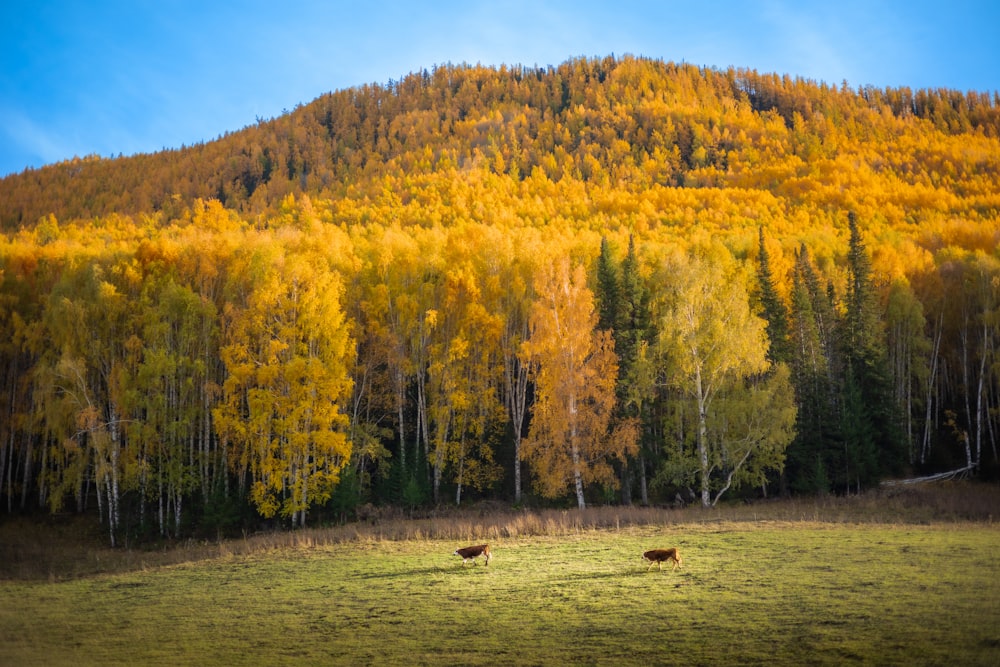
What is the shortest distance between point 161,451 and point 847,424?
115 ft

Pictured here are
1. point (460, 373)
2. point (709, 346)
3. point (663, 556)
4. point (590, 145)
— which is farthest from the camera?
point (590, 145)

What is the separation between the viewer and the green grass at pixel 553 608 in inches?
337

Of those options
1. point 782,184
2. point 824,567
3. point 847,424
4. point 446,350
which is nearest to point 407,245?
point 446,350

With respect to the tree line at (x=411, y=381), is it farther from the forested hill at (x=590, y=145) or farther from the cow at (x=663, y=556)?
the forested hill at (x=590, y=145)

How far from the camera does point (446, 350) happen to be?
37.1m

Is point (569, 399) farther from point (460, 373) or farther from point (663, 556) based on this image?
point (663, 556)

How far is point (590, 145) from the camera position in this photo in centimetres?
11750

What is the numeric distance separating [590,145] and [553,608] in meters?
114

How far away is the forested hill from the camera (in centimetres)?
9294

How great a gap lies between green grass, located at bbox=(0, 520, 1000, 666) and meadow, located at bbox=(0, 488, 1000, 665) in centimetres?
4

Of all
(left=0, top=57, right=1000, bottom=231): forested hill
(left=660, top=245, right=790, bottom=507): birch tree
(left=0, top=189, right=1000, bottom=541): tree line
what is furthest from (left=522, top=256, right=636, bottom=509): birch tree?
(left=0, top=57, right=1000, bottom=231): forested hill

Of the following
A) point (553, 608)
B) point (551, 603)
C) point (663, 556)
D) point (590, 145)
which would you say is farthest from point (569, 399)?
point (590, 145)

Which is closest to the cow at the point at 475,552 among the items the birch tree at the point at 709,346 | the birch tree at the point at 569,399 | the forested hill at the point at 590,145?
the birch tree at the point at 569,399

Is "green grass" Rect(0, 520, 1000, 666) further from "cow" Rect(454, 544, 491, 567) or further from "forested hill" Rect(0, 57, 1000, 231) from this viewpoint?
"forested hill" Rect(0, 57, 1000, 231)
